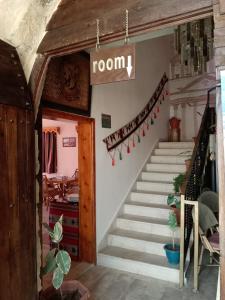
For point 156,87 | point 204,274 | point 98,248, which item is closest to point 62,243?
point 98,248

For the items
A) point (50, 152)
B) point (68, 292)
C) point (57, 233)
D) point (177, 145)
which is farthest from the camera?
point (50, 152)

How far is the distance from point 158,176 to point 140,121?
1.05 meters

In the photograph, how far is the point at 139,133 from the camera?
4.84 meters

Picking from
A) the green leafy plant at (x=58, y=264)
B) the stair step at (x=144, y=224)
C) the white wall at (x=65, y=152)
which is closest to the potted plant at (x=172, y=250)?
the stair step at (x=144, y=224)

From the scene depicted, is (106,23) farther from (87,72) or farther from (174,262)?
(174,262)

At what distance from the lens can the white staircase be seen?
327 cm

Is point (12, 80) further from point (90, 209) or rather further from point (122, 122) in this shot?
point (122, 122)

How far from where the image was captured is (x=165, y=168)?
16.2 feet

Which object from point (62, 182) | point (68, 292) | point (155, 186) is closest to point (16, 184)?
point (68, 292)

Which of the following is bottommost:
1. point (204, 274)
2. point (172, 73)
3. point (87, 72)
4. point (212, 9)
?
A: point (204, 274)

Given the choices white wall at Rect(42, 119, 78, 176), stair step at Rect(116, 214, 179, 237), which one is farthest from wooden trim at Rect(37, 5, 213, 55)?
white wall at Rect(42, 119, 78, 176)

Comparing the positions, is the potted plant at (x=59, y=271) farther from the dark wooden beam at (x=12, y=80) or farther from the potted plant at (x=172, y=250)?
the potted plant at (x=172, y=250)

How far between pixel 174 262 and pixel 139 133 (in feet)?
7.77

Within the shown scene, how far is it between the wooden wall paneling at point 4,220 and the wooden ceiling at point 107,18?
0.64 m
